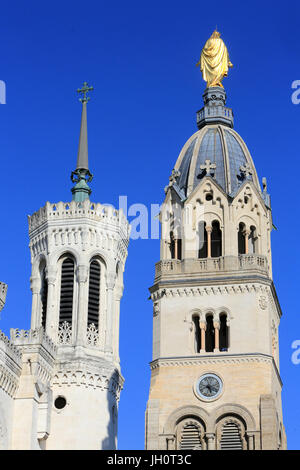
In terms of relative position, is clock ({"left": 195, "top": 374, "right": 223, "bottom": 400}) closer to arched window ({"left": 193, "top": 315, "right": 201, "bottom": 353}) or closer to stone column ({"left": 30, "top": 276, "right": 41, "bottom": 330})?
arched window ({"left": 193, "top": 315, "right": 201, "bottom": 353})

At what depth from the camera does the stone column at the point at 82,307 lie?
68.9m

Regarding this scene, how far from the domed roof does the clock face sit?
10545 mm

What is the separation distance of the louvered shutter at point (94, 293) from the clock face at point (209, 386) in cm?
1115

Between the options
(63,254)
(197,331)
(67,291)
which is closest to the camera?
(197,331)

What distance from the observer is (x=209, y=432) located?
5950 centimetres

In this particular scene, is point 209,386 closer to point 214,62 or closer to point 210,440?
point 210,440

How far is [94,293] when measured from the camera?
71125mm

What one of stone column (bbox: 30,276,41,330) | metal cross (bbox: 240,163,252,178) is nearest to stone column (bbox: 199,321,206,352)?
metal cross (bbox: 240,163,252,178)

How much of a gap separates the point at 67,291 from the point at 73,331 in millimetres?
2795

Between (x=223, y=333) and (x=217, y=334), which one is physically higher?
(x=223, y=333)

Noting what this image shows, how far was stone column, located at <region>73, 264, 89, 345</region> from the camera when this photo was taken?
68875 millimetres

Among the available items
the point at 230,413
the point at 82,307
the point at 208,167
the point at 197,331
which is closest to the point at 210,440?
the point at 230,413
